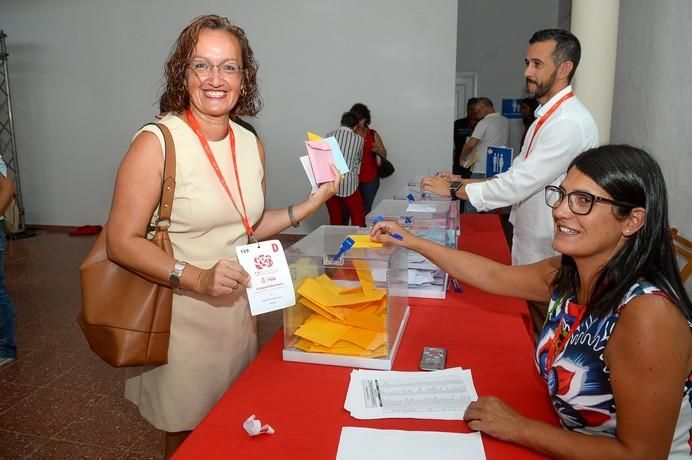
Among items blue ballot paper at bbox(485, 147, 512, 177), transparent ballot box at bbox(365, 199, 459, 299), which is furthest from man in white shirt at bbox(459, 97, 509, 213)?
transparent ballot box at bbox(365, 199, 459, 299)

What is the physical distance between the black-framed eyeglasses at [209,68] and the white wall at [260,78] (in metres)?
5.42

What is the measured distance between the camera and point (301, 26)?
686 cm

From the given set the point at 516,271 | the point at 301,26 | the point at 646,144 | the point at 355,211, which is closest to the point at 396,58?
the point at 301,26

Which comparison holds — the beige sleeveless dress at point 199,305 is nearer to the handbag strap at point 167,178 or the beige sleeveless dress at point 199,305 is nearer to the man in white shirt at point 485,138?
the handbag strap at point 167,178

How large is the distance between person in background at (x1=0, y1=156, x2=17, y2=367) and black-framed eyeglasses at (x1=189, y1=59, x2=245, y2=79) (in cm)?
202

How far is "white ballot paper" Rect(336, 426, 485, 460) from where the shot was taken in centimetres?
109

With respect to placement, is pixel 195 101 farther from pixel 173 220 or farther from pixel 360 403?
pixel 360 403

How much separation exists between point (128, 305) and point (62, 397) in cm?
196

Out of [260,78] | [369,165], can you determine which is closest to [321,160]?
[369,165]

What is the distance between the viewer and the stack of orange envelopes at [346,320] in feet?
4.95

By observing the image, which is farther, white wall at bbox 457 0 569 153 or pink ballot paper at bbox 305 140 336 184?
white wall at bbox 457 0 569 153

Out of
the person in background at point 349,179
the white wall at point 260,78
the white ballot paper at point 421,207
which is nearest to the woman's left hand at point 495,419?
the white ballot paper at point 421,207

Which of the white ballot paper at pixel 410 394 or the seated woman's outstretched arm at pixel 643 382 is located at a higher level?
the seated woman's outstretched arm at pixel 643 382

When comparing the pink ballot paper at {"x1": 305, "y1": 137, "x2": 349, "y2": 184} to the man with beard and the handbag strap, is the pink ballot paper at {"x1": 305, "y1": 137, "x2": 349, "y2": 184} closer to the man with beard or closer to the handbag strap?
the handbag strap
